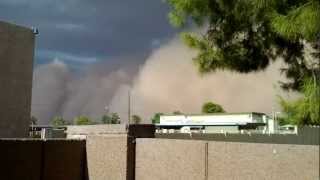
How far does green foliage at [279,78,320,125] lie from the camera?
6.89 metres

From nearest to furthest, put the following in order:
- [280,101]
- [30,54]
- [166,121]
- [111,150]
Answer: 1. [280,101]
2. [111,150]
3. [30,54]
4. [166,121]

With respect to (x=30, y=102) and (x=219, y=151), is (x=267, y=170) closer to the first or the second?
(x=219, y=151)

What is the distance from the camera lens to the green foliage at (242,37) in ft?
28.0

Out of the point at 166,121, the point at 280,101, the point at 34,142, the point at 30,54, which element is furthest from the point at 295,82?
the point at 166,121

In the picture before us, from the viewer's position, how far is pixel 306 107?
7.23m

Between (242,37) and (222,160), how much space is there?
204 centimetres

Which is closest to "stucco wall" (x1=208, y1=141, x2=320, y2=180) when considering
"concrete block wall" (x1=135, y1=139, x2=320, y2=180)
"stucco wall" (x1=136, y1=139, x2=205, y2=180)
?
"concrete block wall" (x1=135, y1=139, x2=320, y2=180)

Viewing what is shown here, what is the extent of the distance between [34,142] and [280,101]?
5597 mm

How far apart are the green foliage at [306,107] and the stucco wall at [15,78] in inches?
1014

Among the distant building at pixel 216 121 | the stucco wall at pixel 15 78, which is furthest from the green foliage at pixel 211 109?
the stucco wall at pixel 15 78

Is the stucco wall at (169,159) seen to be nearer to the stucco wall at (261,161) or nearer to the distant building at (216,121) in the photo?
the stucco wall at (261,161)

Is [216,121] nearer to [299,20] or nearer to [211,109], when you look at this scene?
[211,109]

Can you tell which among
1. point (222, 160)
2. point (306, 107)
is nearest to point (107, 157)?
point (222, 160)

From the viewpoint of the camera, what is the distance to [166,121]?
115m
